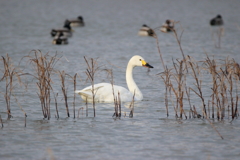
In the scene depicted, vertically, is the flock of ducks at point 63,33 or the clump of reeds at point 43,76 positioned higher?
the flock of ducks at point 63,33

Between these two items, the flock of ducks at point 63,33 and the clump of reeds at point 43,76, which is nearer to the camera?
the clump of reeds at point 43,76

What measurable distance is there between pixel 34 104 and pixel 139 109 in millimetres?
2073

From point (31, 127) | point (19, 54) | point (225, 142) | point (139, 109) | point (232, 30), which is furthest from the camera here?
point (232, 30)

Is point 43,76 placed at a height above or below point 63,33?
below

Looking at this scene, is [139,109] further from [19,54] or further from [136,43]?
[136,43]

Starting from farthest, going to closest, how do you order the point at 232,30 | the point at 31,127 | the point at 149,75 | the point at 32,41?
1. the point at 232,30
2. the point at 32,41
3. the point at 149,75
4. the point at 31,127

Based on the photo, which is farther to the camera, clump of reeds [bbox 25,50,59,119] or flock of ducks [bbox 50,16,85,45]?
flock of ducks [bbox 50,16,85,45]

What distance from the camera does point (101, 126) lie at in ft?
24.1

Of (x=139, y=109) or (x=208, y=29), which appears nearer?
(x=139, y=109)

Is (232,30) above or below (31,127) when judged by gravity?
above

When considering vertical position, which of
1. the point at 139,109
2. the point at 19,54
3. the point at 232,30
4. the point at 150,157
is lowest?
the point at 150,157

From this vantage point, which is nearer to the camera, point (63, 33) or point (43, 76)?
point (43, 76)

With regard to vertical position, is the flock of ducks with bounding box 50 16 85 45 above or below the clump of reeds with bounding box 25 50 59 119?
above

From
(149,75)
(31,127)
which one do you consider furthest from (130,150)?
(149,75)
